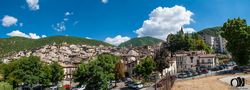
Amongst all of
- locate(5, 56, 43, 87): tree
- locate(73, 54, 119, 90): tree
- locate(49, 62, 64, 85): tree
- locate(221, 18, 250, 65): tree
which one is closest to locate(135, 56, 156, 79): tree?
locate(73, 54, 119, 90): tree

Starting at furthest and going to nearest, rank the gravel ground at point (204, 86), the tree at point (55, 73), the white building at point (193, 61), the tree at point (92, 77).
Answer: the white building at point (193, 61) → the tree at point (55, 73) → the tree at point (92, 77) → the gravel ground at point (204, 86)

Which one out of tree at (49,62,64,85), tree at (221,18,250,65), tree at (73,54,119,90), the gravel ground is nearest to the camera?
the gravel ground

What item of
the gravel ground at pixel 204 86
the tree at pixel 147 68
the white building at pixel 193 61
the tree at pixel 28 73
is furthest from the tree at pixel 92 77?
the white building at pixel 193 61

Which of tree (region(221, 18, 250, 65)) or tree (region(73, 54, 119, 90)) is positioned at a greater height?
tree (region(221, 18, 250, 65))

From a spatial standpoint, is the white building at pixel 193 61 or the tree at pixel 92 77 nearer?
the tree at pixel 92 77

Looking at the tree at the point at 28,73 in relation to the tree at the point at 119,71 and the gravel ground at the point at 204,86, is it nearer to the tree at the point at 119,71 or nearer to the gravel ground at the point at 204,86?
the tree at the point at 119,71

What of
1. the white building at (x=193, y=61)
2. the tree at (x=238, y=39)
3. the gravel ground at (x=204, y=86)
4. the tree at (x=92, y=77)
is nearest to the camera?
the gravel ground at (x=204, y=86)

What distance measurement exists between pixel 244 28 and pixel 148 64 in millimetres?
25200

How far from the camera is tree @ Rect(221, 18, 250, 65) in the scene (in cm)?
7331

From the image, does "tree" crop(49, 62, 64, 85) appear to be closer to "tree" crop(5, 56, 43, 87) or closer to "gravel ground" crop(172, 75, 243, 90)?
"tree" crop(5, 56, 43, 87)

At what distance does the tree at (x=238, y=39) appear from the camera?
241ft

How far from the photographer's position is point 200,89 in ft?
148

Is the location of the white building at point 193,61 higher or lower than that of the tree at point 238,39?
lower

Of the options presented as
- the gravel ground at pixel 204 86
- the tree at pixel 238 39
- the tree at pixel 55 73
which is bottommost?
the gravel ground at pixel 204 86
